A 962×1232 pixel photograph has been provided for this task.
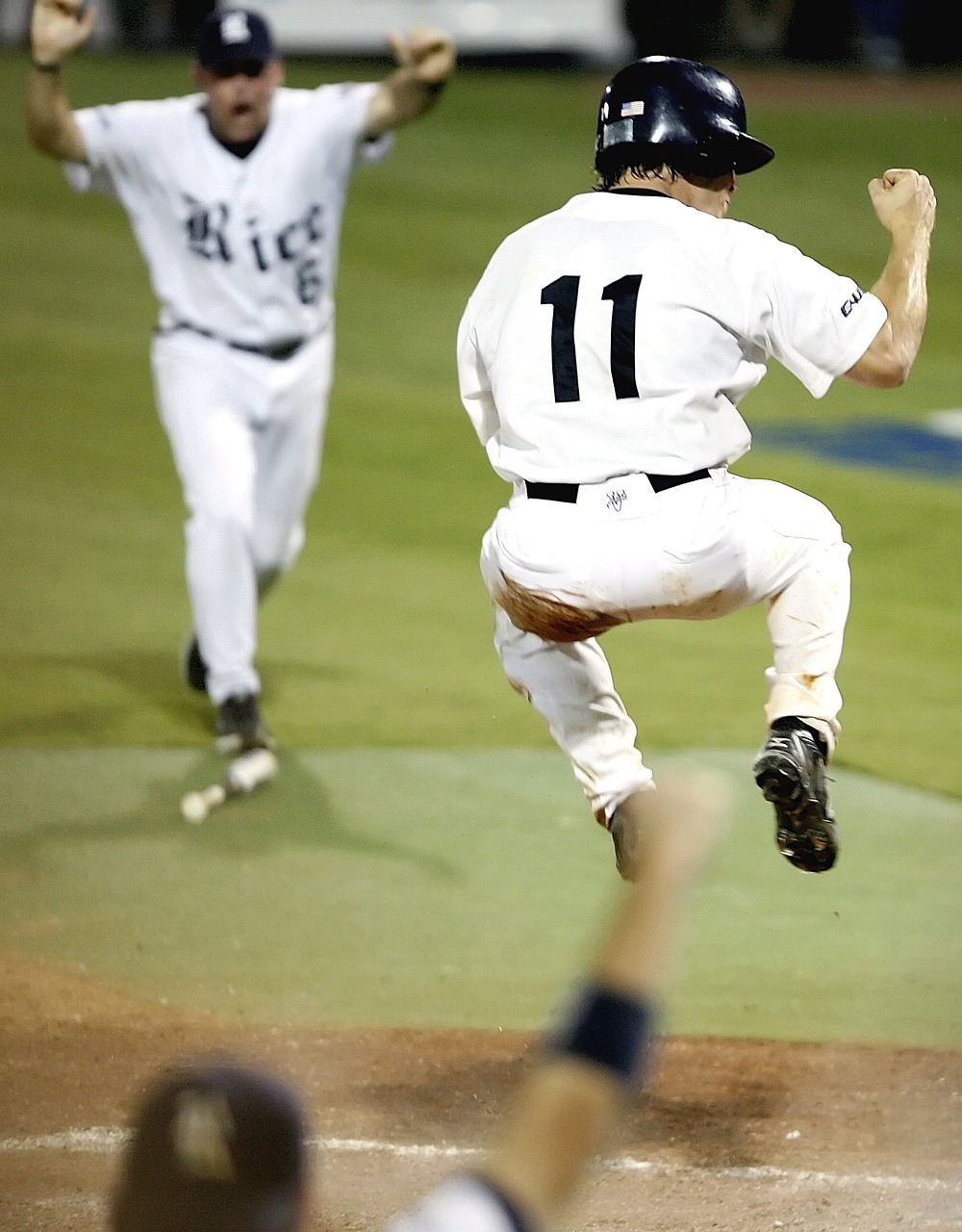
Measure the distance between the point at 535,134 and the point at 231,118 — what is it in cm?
1544

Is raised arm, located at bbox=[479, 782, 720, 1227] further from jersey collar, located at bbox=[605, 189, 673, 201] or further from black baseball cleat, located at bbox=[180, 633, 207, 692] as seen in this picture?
black baseball cleat, located at bbox=[180, 633, 207, 692]

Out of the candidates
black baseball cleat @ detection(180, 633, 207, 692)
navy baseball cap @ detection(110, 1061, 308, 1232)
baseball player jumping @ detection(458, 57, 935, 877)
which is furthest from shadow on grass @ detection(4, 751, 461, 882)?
navy baseball cap @ detection(110, 1061, 308, 1232)

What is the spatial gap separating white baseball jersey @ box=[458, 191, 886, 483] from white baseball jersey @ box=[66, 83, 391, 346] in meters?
3.23

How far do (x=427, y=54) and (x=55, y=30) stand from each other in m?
1.44

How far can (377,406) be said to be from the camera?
524 inches

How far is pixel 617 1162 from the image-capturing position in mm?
4297

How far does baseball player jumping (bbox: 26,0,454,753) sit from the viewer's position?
7188mm

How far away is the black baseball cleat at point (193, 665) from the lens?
7949mm

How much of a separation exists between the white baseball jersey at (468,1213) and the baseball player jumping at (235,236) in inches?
205

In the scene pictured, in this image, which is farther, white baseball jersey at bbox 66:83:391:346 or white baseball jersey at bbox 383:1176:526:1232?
white baseball jersey at bbox 66:83:391:346

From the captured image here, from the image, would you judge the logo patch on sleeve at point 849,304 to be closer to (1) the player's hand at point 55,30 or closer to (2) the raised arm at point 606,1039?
(2) the raised arm at point 606,1039

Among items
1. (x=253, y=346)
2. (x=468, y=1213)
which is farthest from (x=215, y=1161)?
(x=253, y=346)

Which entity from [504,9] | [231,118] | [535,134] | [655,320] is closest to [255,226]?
[231,118]

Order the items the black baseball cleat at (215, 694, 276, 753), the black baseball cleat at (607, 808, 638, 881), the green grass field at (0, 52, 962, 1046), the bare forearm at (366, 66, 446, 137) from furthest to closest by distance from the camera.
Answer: the bare forearm at (366, 66, 446, 137) < the black baseball cleat at (215, 694, 276, 753) < the green grass field at (0, 52, 962, 1046) < the black baseball cleat at (607, 808, 638, 881)
